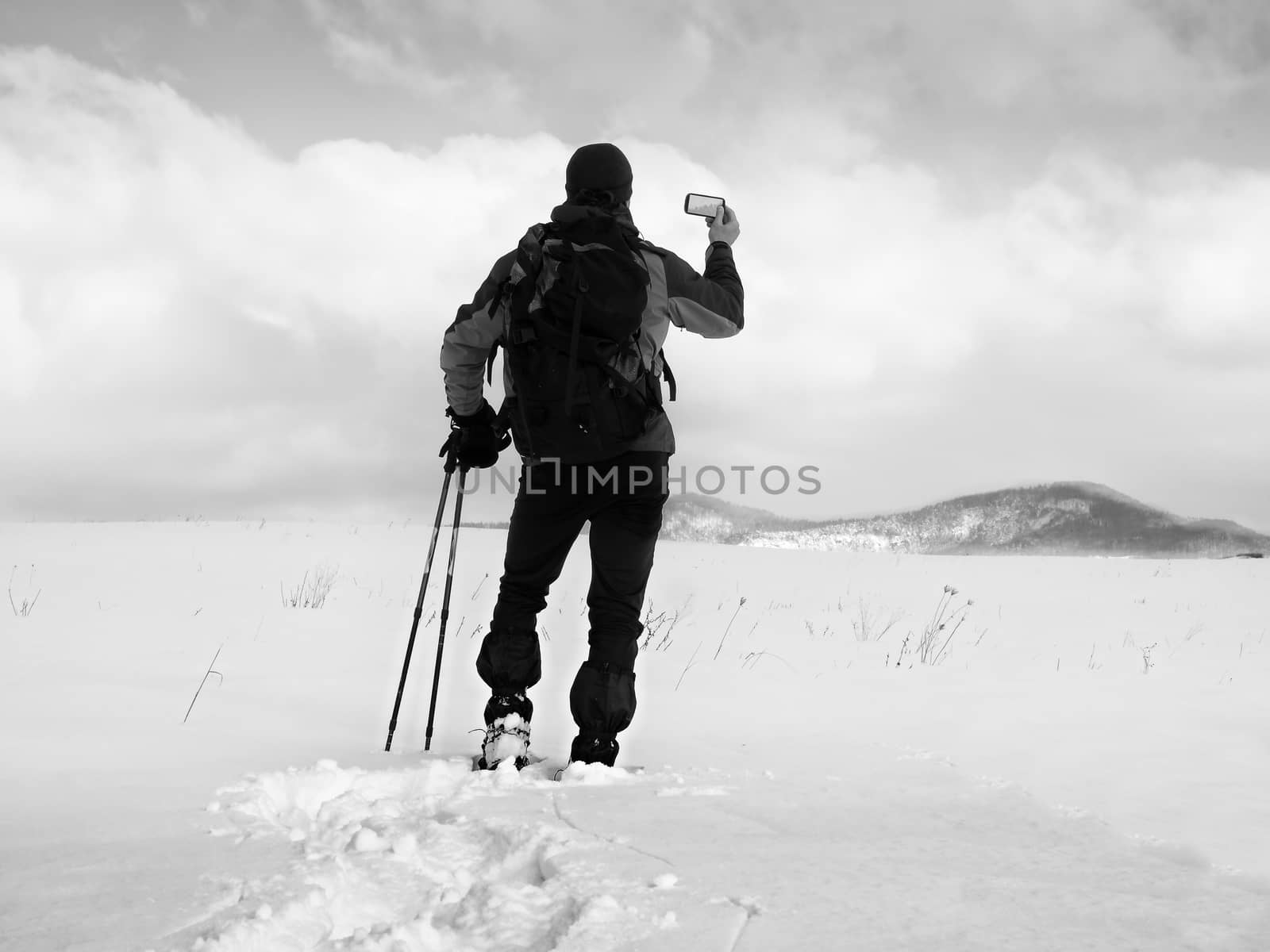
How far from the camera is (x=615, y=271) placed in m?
2.67

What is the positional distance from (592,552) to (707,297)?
0.99 meters

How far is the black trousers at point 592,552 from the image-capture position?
112 inches

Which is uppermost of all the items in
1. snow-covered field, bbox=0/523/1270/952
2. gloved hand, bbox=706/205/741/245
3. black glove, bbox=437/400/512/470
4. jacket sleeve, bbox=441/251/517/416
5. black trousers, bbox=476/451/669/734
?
gloved hand, bbox=706/205/741/245

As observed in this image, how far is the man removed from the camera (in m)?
2.72

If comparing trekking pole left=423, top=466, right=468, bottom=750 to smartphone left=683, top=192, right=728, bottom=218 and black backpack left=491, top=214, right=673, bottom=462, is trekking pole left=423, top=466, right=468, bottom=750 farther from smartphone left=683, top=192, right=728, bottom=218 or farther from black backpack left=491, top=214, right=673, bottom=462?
smartphone left=683, top=192, right=728, bottom=218

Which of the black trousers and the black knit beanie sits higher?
the black knit beanie

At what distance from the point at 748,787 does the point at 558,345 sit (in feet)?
4.87

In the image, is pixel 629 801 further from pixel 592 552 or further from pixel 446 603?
pixel 446 603

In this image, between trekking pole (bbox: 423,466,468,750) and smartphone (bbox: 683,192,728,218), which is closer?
trekking pole (bbox: 423,466,468,750)

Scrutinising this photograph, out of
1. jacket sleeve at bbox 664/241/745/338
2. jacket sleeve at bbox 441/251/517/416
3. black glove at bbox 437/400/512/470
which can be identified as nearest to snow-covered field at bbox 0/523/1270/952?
black glove at bbox 437/400/512/470

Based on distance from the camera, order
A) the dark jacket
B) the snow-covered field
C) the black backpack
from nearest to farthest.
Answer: the snow-covered field → the black backpack → the dark jacket

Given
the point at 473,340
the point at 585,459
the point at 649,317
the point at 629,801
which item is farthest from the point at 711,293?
the point at 629,801

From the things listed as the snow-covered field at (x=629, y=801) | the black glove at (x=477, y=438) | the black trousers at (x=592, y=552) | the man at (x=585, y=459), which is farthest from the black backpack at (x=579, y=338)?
the snow-covered field at (x=629, y=801)

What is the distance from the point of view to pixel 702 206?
322cm
